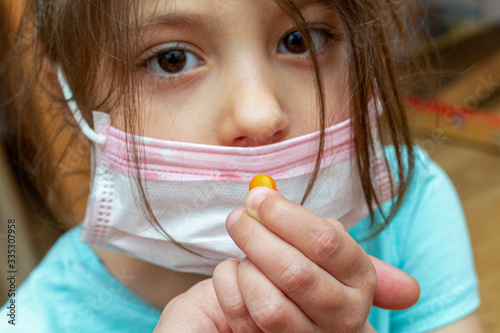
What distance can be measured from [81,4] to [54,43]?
0.42 ft

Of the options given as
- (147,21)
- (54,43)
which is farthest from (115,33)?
(54,43)

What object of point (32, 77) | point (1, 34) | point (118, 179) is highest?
point (1, 34)

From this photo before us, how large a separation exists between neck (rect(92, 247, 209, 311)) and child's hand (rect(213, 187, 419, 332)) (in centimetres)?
34

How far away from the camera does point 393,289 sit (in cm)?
55

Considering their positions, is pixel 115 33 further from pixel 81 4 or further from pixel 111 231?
pixel 111 231

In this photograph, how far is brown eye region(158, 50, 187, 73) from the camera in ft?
2.06

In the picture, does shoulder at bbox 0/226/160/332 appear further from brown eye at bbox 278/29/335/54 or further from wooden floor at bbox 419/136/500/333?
wooden floor at bbox 419/136/500/333

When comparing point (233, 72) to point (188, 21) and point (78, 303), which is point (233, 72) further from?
point (78, 303)

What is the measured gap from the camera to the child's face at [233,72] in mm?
569

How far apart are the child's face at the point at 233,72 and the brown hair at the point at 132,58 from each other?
0.02 meters

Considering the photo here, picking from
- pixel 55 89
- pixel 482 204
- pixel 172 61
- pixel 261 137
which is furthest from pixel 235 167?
pixel 482 204

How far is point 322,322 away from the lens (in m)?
0.45

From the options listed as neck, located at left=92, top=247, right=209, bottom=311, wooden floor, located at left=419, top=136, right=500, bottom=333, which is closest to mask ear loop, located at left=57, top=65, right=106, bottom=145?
neck, located at left=92, top=247, right=209, bottom=311

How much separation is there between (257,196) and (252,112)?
0.15 metres
